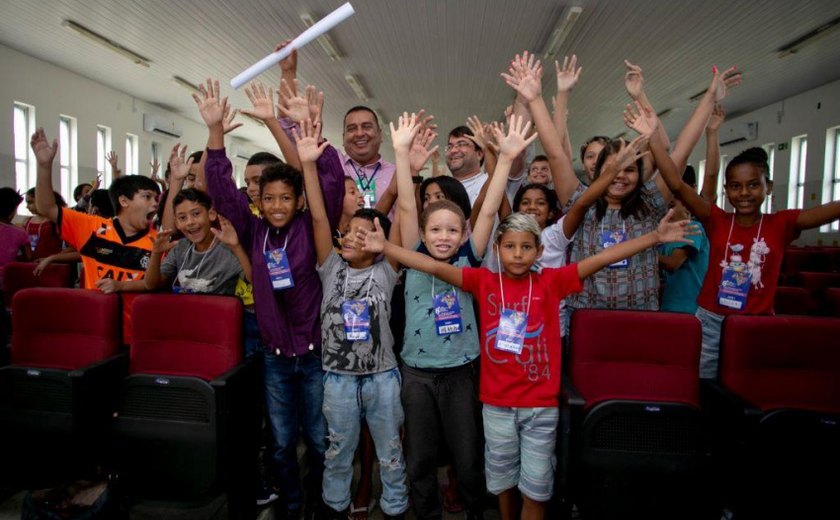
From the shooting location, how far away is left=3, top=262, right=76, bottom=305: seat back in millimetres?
3208

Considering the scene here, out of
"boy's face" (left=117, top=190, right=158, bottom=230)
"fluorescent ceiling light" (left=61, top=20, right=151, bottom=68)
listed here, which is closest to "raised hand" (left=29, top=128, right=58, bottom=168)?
"boy's face" (left=117, top=190, right=158, bottom=230)

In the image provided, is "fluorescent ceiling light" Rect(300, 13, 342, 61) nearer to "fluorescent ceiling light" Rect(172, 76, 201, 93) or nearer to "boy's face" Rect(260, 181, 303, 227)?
"fluorescent ceiling light" Rect(172, 76, 201, 93)

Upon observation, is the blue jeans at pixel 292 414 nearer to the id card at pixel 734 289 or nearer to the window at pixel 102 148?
the id card at pixel 734 289

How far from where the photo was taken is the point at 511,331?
166 cm

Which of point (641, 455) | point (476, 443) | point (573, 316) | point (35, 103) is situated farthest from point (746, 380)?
point (35, 103)

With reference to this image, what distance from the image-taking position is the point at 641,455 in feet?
5.20

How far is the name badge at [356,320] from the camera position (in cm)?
177

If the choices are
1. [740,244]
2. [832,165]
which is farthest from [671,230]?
[832,165]

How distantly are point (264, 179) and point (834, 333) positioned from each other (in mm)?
2302

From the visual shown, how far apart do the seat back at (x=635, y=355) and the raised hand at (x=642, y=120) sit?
2.81 feet

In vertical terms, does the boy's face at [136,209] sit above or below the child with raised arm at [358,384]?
above

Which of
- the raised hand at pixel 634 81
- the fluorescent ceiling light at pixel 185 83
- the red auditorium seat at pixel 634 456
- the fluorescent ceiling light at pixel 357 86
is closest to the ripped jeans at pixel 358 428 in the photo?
the red auditorium seat at pixel 634 456

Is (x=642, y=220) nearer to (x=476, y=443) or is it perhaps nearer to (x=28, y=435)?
(x=476, y=443)

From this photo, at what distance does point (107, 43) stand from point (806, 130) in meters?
12.8
